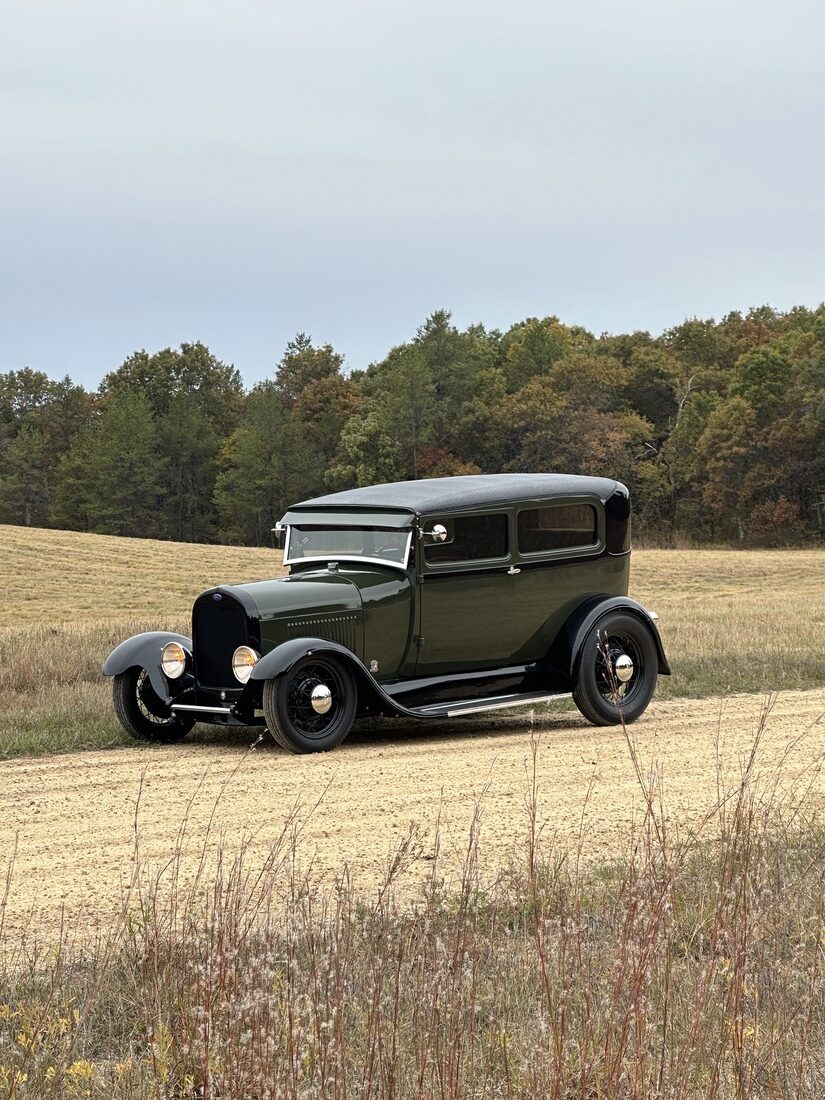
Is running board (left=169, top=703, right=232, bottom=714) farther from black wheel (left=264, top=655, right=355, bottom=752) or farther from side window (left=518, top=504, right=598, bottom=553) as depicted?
side window (left=518, top=504, right=598, bottom=553)

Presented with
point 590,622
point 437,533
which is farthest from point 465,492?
point 590,622

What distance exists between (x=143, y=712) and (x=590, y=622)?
4076mm

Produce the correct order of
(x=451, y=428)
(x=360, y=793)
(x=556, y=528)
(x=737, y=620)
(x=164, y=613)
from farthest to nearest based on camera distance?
(x=451, y=428)
(x=164, y=613)
(x=737, y=620)
(x=556, y=528)
(x=360, y=793)

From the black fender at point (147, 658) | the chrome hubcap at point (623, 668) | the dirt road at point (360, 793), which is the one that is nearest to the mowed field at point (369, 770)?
the dirt road at point (360, 793)

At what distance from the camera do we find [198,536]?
87062mm

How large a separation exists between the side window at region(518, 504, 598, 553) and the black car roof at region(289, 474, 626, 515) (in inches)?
5.7

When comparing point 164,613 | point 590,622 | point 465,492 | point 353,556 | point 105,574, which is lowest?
point 164,613

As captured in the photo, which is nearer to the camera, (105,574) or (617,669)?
(617,669)

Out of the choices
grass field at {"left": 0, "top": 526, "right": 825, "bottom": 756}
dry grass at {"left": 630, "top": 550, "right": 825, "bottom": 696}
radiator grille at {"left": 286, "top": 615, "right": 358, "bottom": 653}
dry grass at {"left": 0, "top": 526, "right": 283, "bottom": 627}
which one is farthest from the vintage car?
dry grass at {"left": 0, "top": 526, "right": 283, "bottom": 627}

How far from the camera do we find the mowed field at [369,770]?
7836 millimetres

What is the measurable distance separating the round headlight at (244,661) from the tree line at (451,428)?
187 feet

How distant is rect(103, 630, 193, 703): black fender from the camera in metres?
12.2

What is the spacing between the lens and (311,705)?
1133cm

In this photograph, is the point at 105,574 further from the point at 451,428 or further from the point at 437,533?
the point at 451,428
